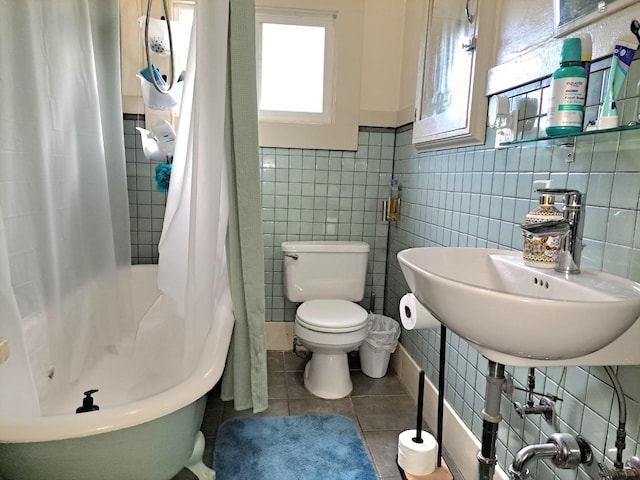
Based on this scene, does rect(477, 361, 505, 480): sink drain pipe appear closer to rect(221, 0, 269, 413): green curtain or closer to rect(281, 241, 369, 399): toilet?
rect(221, 0, 269, 413): green curtain

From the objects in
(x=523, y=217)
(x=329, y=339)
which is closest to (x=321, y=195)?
(x=329, y=339)

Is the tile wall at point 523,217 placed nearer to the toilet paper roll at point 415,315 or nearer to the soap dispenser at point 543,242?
the soap dispenser at point 543,242

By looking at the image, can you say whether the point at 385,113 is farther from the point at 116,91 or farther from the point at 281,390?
the point at 281,390

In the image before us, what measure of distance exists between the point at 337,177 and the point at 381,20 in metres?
0.98

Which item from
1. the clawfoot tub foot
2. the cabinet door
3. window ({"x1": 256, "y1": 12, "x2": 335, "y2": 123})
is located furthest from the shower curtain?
window ({"x1": 256, "y1": 12, "x2": 335, "y2": 123})

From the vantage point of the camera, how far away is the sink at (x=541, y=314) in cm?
75

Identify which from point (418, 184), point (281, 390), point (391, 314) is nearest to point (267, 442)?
point (281, 390)

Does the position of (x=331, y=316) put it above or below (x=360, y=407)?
above

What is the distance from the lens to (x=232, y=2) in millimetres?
1431

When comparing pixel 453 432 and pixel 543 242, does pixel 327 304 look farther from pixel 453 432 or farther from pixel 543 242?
pixel 543 242

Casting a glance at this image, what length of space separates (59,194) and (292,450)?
4.59 ft

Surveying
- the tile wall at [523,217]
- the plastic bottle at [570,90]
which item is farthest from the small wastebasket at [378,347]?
the plastic bottle at [570,90]

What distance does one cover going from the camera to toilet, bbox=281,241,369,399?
2176 mm

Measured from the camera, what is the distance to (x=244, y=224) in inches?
62.7
